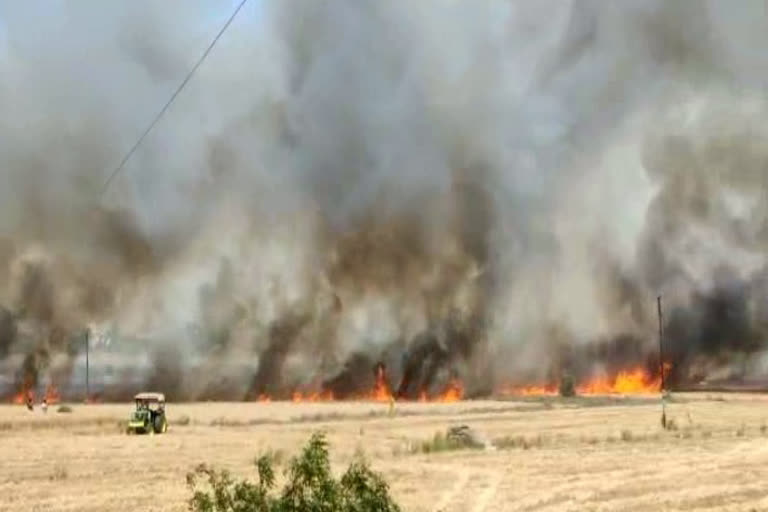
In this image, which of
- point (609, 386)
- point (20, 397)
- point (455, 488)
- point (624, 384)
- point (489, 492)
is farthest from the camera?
point (20, 397)

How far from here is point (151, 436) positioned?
4925 centimetres

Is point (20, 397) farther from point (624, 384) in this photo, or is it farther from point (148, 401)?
point (148, 401)

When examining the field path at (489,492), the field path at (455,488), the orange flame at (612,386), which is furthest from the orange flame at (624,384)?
the field path at (489,492)

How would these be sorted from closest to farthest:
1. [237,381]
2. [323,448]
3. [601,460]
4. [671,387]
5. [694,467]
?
[323,448], [694,467], [601,460], [671,387], [237,381]

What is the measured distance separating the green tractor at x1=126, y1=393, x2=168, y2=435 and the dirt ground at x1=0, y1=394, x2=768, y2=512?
793 mm

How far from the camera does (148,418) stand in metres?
51.8

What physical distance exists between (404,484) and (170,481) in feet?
24.3

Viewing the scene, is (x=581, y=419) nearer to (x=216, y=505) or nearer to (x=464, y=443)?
(x=464, y=443)

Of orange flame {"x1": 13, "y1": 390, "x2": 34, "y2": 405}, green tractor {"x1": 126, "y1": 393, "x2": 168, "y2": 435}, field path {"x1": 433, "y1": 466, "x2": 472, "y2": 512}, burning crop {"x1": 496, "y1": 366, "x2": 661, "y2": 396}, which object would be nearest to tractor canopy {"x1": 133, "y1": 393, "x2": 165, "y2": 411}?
green tractor {"x1": 126, "y1": 393, "x2": 168, "y2": 435}

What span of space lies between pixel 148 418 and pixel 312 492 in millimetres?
43186

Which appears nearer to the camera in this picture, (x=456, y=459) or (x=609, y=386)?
(x=456, y=459)

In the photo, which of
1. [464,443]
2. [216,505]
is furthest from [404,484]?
[216,505]

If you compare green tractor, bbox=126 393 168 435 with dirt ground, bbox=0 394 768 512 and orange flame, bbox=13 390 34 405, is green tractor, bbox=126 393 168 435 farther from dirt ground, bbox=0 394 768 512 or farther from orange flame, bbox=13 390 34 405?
orange flame, bbox=13 390 34 405

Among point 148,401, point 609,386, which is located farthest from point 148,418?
point 609,386
